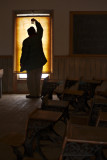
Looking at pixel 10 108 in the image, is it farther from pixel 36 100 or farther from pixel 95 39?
pixel 95 39

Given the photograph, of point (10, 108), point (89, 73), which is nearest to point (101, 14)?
point (89, 73)

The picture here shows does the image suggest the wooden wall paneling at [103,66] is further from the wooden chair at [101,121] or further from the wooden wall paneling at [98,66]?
the wooden chair at [101,121]

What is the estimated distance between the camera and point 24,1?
28.6 ft

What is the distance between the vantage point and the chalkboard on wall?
343 inches

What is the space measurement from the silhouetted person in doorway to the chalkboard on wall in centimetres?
150

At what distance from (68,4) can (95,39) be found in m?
1.36

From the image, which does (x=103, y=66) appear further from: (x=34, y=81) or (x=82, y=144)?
(x=82, y=144)

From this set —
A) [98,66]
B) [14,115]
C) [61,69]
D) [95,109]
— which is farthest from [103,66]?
[95,109]

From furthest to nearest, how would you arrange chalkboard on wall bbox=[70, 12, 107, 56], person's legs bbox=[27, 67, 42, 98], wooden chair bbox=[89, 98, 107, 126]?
1. chalkboard on wall bbox=[70, 12, 107, 56]
2. person's legs bbox=[27, 67, 42, 98]
3. wooden chair bbox=[89, 98, 107, 126]

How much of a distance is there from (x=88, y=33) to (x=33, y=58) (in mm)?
2189

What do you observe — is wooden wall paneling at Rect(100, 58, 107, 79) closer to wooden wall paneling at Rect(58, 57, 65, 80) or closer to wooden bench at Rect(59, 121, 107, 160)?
wooden wall paneling at Rect(58, 57, 65, 80)

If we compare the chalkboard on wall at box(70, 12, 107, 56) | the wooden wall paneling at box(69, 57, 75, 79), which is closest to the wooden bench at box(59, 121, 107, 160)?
the wooden wall paneling at box(69, 57, 75, 79)

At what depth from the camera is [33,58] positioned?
7609 millimetres

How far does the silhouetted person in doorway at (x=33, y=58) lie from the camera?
7570mm
